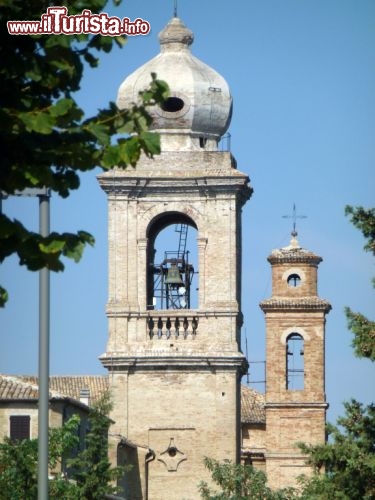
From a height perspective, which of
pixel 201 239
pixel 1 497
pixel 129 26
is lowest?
pixel 1 497

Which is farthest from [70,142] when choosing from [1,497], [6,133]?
[1,497]

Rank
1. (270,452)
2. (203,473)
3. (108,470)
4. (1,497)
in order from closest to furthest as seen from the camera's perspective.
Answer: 1. (1,497)
2. (108,470)
3. (203,473)
4. (270,452)

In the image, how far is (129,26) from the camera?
19.5 meters

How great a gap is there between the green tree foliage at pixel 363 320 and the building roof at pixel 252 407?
171 ft

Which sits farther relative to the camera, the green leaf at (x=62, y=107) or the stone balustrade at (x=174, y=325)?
the stone balustrade at (x=174, y=325)

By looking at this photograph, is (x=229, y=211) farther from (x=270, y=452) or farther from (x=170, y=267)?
(x=270, y=452)

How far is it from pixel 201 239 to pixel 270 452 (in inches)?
665

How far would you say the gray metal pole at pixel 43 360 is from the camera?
25656 mm

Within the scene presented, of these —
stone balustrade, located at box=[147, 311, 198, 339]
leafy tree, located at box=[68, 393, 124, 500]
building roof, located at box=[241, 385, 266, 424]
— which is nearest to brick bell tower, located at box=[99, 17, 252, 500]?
stone balustrade, located at box=[147, 311, 198, 339]

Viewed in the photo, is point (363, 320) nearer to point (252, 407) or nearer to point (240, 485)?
point (240, 485)

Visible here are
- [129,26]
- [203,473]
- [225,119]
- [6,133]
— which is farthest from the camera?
[225,119]

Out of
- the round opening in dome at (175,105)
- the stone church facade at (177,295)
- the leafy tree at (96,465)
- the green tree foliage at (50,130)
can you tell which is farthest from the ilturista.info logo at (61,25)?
the round opening in dome at (175,105)

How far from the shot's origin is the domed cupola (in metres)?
69.6

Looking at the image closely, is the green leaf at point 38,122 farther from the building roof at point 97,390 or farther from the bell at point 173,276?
the building roof at point 97,390
